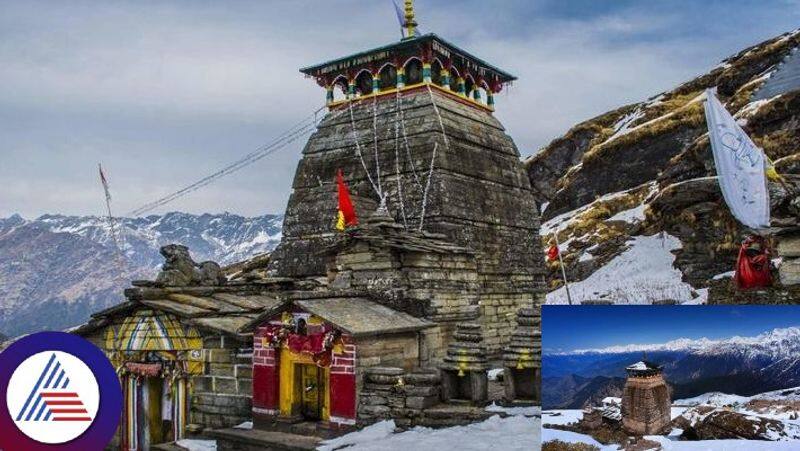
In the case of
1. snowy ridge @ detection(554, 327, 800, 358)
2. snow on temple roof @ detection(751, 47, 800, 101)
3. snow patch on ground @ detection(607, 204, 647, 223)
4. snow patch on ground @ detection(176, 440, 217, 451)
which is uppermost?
snow patch on ground @ detection(607, 204, 647, 223)

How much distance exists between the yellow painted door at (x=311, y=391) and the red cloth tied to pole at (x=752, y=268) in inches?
376

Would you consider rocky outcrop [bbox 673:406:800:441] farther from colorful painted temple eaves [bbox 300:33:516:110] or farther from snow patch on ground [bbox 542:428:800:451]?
colorful painted temple eaves [bbox 300:33:516:110]

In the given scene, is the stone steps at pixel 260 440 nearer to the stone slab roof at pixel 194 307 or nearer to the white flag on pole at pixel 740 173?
the stone slab roof at pixel 194 307

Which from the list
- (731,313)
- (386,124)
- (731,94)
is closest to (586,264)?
(386,124)

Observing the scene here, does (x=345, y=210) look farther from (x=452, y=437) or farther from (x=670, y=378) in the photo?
(x=670, y=378)

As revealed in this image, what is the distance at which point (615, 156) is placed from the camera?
52875 mm

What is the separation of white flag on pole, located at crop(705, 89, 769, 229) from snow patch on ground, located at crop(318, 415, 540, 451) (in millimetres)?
5562

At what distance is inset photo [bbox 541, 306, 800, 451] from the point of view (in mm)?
8383

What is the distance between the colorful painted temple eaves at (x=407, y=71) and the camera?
31.6 m

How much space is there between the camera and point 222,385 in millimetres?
19234

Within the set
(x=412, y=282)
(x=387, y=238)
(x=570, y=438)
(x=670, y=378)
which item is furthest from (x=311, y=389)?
(x=670, y=378)

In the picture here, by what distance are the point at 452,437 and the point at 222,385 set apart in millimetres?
7191

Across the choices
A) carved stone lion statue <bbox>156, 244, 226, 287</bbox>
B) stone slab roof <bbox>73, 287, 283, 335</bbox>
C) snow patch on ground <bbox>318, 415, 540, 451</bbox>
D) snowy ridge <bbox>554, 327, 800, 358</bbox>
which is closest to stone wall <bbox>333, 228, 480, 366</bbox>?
stone slab roof <bbox>73, 287, 283, 335</bbox>

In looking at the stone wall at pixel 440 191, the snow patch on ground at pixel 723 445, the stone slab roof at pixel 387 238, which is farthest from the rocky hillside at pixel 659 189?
the stone slab roof at pixel 387 238
